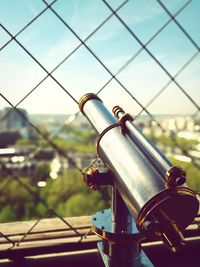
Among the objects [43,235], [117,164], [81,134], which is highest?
[81,134]

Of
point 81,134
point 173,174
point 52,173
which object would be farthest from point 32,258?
point 81,134

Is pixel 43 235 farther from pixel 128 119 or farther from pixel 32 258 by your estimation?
pixel 128 119

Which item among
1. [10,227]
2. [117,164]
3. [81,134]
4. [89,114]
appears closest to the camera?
[117,164]

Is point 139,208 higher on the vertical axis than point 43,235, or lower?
lower

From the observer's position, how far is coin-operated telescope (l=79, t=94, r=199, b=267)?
1.79 feet

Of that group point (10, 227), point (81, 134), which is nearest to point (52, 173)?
point (81, 134)

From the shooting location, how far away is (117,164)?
2.19ft

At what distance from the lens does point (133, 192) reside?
0.59m

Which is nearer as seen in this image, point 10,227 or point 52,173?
point 10,227

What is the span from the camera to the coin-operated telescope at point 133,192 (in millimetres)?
546

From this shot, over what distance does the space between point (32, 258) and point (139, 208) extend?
677mm

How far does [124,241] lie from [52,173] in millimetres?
24666

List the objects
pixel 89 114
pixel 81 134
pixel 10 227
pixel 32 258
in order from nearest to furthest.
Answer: pixel 89 114 → pixel 32 258 → pixel 10 227 → pixel 81 134

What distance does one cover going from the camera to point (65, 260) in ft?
3.65
